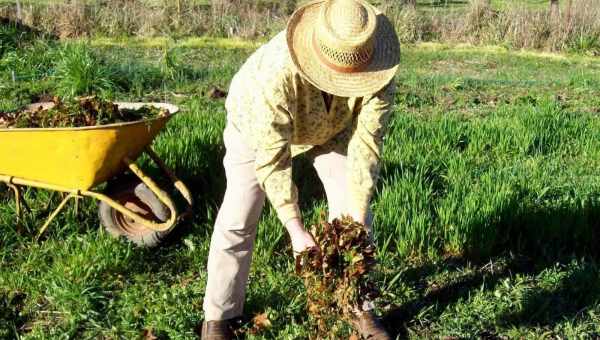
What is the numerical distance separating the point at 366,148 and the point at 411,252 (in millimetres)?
1225

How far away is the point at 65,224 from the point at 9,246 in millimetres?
324

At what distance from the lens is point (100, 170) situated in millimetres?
3451

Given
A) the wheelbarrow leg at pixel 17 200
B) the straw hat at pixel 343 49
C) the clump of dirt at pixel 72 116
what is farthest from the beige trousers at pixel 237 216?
the wheelbarrow leg at pixel 17 200

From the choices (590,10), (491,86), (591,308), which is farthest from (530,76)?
(591,308)

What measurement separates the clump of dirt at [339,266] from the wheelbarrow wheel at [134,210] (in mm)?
1424

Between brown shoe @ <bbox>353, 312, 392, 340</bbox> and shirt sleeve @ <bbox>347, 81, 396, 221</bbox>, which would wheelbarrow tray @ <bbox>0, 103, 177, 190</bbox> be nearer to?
shirt sleeve @ <bbox>347, 81, 396, 221</bbox>

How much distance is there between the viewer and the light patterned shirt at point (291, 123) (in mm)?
2293

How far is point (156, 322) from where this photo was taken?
9.73ft

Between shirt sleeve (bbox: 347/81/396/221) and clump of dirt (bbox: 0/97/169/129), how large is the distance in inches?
63.1

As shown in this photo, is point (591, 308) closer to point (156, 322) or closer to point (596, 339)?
point (596, 339)

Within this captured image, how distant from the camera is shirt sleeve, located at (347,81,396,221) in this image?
2482 millimetres

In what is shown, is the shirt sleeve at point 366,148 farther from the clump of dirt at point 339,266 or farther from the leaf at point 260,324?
the leaf at point 260,324

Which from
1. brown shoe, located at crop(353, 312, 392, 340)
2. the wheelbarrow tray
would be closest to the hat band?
brown shoe, located at crop(353, 312, 392, 340)

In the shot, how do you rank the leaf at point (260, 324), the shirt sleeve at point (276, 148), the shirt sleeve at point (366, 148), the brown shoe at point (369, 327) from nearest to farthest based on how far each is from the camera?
1. the shirt sleeve at point (276, 148)
2. the shirt sleeve at point (366, 148)
3. the brown shoe at point (369, 327)
4. the leaf at point (260, 324)
